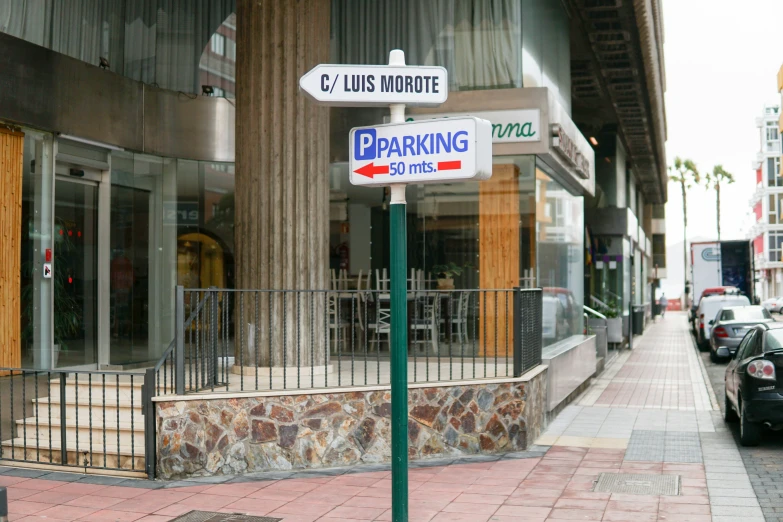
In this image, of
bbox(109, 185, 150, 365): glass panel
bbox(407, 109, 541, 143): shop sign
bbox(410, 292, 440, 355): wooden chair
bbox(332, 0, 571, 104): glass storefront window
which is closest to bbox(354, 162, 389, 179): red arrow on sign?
bbox(410, 292, 440, 355): wooden chair

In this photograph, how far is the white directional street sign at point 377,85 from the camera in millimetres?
5438

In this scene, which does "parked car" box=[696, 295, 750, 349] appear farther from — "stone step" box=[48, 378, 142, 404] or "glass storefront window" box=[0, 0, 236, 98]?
"stone step" box=[48, 378, 142, 404]

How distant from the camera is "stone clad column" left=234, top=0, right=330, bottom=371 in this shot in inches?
406

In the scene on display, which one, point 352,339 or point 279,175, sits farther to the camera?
point 279,175

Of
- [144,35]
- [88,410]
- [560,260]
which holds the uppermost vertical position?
[144,35]

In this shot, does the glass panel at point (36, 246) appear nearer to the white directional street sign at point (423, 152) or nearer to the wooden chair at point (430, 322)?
the wooden chair at point (430, 322)

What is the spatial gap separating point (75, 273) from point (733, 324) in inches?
612

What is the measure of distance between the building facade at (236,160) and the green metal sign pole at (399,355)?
155 inches

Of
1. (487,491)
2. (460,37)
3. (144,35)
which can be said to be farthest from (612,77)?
(487,491)

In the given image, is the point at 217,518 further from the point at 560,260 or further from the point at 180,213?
the point at 560,260

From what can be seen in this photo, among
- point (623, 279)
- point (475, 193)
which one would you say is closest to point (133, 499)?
point (475, 193)

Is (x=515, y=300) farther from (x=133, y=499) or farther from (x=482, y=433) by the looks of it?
(x=133, y=499)

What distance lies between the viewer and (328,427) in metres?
8.52

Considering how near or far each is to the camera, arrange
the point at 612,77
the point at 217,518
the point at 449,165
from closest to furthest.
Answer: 1. the point at 449,165
2. the point at 217,518
3. the point at 612,77
